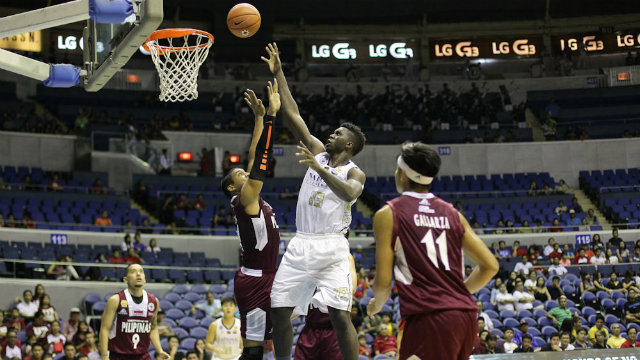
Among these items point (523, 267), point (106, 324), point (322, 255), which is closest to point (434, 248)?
point (322, 255)

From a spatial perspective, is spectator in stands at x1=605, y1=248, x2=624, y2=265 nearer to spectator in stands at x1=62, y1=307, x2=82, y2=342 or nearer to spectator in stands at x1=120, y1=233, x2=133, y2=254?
spectator in stands at x1=120, y1=233, x2=133, y2=254

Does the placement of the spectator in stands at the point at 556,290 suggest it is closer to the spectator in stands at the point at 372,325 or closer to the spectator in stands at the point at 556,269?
the spectator in stands at the point at 556,269

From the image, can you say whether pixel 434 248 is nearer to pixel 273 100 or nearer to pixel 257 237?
pixel 273 100

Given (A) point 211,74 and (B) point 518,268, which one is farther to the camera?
(A) point 211,74

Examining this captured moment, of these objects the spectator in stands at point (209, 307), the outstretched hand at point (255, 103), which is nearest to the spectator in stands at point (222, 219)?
the spectator in stands at point (209, 307)

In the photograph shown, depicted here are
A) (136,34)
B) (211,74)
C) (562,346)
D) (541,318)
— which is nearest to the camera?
(136,34)

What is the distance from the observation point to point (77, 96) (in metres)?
31.1

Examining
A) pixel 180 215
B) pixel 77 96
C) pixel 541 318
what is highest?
pixel 77 96

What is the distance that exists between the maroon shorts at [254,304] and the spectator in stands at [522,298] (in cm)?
1172

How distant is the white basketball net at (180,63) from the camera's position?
11.3 m

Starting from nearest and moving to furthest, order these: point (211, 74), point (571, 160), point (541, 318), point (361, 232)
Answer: point (541, 318)
point (361, 232)
point (571, 160)
point (211, 74)

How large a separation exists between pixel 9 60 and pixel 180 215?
16.9 m

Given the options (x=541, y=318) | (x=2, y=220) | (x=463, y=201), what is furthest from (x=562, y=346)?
(x=2, y=220)

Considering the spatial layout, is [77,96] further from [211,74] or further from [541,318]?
[541,318]
